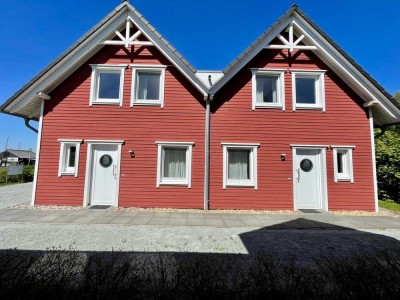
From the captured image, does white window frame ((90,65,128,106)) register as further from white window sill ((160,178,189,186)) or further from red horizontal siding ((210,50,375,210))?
red horizontal siding ((210,50,375,210))

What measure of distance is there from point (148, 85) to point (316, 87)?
22.7ft

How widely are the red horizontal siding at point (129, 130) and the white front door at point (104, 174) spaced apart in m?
0.33

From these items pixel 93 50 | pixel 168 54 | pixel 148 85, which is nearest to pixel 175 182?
pixel 148 85

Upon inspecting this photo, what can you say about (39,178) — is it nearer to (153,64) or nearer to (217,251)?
(153,64)

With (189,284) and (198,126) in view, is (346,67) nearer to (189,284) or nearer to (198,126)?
(198,126)

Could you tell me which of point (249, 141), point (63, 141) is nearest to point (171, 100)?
point (249, 141)

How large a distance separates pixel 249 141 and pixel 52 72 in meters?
7.93

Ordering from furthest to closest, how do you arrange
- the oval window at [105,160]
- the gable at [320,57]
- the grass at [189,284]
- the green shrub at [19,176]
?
the green shrub at [19,176], the oval window at [105,160], the gable at [320,57], the grass at [189,284]

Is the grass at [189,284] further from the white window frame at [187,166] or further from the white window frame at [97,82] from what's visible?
the white window frame at [97,82]

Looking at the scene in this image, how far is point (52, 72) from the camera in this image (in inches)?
344

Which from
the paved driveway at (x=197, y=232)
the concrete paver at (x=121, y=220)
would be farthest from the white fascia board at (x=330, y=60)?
the concrete paver at (x=121, y=220)

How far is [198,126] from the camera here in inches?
359

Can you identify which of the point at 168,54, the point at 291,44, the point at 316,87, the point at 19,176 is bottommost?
the point at 19,176

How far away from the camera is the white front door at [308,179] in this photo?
29.7 ft
